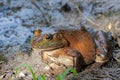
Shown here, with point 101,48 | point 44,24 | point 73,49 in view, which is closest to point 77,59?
point 73,49

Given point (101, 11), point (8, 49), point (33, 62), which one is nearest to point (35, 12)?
point (101, 11)

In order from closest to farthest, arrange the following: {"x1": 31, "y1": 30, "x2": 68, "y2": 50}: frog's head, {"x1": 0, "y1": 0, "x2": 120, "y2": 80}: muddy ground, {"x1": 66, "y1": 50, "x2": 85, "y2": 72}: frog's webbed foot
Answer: {"x1": 31, "y1": 30, "x2": 68, "y2": 50}: frog's head, {"x1": 66, "y1": 50, "x2": 85, "y2": 72}: frog's webbed foot, {"x1": 0, "y1": 0, "x2": 120, "y2": 80}: muddy ground

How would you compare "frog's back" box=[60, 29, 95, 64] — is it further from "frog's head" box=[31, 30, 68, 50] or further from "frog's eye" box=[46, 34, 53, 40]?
"frog's eye" box=[46, 34, 53, 40]

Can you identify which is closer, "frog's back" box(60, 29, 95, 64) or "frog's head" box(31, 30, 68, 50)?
"frog's head" box(31, 30, 68, 50)

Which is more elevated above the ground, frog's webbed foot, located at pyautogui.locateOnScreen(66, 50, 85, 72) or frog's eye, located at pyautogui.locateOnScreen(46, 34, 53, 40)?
frog's eye, located at pyautogui.locateOnScreen(46, 34, 53, 40)

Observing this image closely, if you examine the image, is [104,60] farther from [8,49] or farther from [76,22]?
[76,22]

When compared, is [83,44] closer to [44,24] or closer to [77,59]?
[77,59]

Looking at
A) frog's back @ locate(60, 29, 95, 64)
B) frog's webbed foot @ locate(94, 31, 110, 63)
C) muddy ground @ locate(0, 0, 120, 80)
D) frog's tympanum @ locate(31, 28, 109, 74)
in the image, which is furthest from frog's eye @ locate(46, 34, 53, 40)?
frog's webbed foot @ locate(94, 31, 110, 63)
